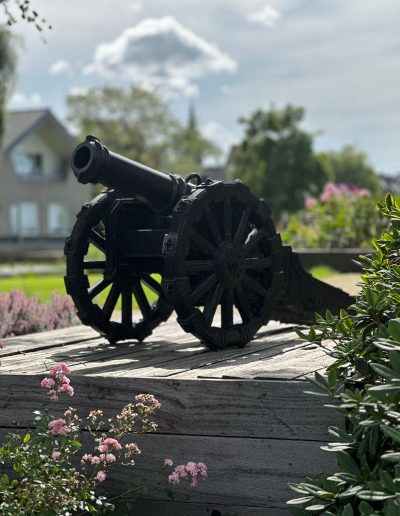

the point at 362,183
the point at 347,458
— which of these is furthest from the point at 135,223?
the point at 362,183

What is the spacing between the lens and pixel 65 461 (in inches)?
159

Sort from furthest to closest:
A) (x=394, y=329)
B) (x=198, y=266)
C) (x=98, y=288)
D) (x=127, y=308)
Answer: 1. (x=127, y=308)
2. (x=98, y=288)
3. (x=198, y=266)
4. (x=394, y=329)

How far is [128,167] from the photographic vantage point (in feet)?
18.7

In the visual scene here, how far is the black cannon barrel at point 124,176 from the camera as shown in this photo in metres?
5.57

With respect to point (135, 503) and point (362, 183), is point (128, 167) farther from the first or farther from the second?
point (362, 183)

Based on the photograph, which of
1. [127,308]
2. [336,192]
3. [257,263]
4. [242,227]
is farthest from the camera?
[336,192]

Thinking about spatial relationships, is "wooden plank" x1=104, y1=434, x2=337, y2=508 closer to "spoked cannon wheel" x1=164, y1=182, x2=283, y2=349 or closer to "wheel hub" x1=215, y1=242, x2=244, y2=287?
"spoked cannon wheel" x1=164, y1=182, x2=283, y2=349

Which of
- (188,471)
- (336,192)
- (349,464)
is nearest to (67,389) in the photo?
(188,471)

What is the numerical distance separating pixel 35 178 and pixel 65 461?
45735mm

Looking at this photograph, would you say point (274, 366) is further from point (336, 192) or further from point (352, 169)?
point (352, 169)

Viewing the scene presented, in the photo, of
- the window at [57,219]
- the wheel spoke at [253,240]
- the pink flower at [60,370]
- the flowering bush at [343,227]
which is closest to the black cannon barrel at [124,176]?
the wheel spoke at [253,240]

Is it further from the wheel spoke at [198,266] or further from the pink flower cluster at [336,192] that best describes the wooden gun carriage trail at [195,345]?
the pink flower cluster at [336,192]

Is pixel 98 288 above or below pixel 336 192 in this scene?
below

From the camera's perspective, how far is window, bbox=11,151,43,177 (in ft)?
159
